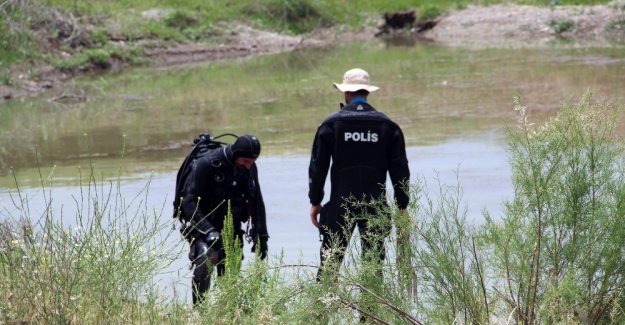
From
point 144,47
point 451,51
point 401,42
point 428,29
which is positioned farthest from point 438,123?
point 428,29

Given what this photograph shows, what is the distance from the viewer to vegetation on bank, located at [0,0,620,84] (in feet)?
78.2

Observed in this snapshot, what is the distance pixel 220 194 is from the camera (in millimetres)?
6660

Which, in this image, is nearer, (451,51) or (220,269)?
(220,269)

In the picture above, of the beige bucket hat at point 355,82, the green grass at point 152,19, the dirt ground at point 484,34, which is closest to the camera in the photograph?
the beige bucket hat at point 355,82

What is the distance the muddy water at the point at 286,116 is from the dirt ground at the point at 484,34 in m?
2.35

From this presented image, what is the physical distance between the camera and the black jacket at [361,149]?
247 inches

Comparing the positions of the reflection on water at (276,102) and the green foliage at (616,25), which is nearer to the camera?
the reflection on water at (276,102)

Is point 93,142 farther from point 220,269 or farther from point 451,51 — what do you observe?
point 451,51

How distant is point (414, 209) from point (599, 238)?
0.96m

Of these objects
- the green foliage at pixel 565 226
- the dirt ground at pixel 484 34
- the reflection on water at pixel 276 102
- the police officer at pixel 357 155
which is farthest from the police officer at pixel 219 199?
the dirt ground at pixel 484 34

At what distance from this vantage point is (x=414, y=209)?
505 cm

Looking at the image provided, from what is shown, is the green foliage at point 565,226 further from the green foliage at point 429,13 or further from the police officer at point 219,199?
the green foliage at point 429,13

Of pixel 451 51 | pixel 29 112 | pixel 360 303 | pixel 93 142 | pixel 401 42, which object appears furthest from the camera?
pixel 401 42

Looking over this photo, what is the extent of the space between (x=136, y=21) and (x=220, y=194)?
1011 inches
